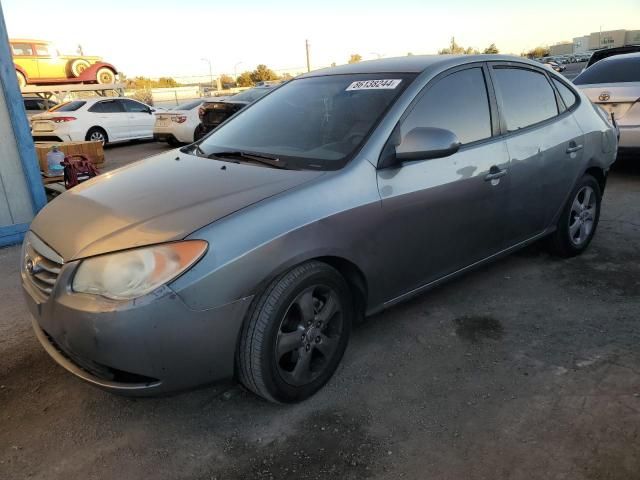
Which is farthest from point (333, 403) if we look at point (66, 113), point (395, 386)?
point (66, 113)

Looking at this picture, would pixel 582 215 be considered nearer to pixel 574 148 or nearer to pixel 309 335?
pixel 574 148

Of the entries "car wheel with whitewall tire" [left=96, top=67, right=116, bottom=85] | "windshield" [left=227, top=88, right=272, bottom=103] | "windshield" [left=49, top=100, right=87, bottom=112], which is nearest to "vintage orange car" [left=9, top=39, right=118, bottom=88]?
"car wheel with whitewall tire" [left=96, top=67, right=116, bottom=85]

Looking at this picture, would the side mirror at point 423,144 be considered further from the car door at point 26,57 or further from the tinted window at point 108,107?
the car door at point 26,57

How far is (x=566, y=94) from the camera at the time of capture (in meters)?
4.06

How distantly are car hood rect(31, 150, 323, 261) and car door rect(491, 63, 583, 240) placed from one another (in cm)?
162

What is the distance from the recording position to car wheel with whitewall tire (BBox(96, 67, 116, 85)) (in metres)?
20.1

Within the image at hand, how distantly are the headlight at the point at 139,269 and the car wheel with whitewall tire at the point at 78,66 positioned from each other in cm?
2081

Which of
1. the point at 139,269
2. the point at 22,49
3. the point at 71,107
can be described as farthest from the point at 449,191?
Answer: the point at 22,49

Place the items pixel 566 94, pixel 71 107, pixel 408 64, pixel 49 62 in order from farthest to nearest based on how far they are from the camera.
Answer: pixel 49 62
pixel 71 107
pixel 566 94
pixel 408 64

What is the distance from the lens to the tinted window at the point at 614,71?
669 cm

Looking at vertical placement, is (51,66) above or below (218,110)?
above

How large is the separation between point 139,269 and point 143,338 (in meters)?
0.27

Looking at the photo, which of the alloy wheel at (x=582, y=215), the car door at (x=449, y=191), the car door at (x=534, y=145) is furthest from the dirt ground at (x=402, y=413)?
the alloy wheel at (x=582, y=215)

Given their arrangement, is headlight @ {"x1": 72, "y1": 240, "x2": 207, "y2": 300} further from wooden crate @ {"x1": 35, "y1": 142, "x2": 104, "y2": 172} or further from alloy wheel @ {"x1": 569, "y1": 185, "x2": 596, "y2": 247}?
wooden crate @ {"x1": 35, "y1": 142, "x2": 104, "y2": 172}
